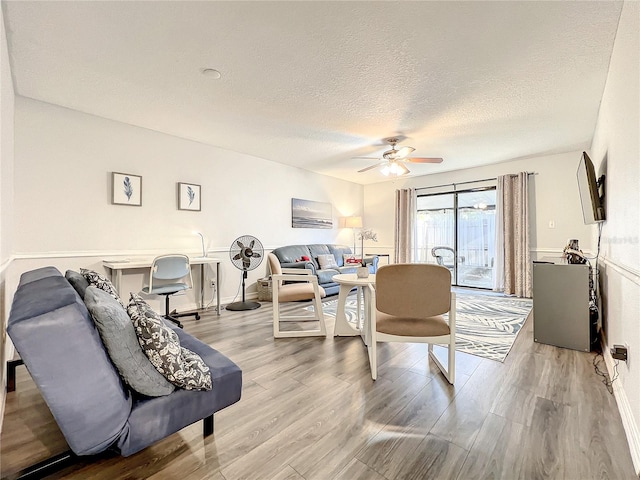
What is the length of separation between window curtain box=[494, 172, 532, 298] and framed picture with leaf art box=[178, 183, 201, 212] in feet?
16.6

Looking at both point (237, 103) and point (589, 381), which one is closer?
point (589, 381)

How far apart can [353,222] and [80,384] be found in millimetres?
5716

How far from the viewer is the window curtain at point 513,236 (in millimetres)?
4859

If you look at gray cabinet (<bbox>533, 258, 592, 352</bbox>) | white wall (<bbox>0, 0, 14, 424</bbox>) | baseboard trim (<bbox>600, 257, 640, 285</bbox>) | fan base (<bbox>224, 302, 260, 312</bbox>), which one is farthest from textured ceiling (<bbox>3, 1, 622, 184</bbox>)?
fan base (<bbox>224, 302, 260, 312</bbox>)

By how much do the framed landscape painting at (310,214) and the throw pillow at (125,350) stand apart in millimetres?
4274

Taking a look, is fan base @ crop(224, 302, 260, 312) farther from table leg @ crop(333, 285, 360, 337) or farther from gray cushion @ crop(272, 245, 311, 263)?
table leg @ crop(333, 285, 360, 337)

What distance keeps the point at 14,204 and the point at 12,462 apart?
2464mm

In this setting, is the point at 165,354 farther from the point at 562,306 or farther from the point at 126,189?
the point at 562,306

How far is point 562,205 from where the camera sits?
4.66 m

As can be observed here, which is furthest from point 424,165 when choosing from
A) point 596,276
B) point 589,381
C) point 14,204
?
point 14,204

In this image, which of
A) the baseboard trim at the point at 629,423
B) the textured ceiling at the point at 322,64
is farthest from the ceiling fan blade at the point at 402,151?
the baseboard trim at the point at 629,423

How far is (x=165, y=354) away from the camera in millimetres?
1197

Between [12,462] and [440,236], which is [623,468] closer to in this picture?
[12,462]

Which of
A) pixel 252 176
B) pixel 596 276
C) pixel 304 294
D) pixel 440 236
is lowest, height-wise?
pixel 304 294
